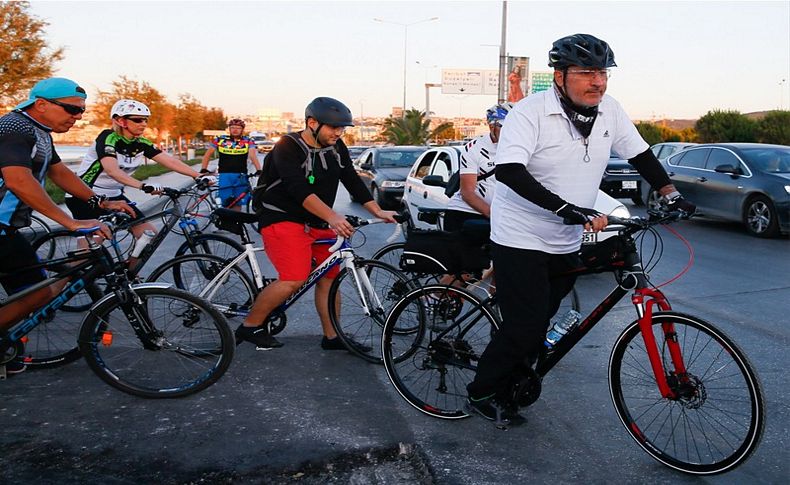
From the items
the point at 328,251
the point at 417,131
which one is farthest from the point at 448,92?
A: the point at 328,251

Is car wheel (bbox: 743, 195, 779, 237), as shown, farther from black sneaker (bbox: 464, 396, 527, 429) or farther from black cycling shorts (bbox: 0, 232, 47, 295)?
black cycling shorts (bbox: 0, 232, 47, 295)

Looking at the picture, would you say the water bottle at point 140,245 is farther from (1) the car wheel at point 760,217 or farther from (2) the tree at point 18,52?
(2) the tree at point 18,52

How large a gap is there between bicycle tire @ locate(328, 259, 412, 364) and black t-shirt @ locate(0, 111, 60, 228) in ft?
6.54

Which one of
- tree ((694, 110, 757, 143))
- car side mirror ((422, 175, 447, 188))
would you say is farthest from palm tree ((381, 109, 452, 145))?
car side mirror ((422, 175, 447, 188))

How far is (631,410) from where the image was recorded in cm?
357

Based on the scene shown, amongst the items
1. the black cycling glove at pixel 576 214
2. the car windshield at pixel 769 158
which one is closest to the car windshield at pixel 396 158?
the car windshield at pixel 769 158

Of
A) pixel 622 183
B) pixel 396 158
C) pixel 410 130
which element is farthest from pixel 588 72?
pixel 410 130

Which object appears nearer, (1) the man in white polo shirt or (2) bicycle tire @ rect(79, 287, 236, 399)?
(1) the man in white polo shirt

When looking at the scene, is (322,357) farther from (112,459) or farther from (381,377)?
(112,459)

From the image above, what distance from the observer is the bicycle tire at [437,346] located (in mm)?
3826

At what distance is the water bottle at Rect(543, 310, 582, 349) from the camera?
346cm

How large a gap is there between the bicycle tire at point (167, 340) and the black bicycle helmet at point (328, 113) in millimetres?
1364

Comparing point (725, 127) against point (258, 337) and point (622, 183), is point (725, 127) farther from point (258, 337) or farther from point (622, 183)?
point (258, 337)

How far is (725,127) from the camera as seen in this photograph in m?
38.2
